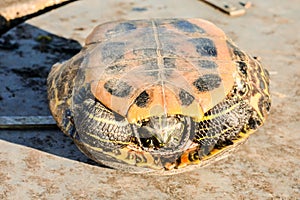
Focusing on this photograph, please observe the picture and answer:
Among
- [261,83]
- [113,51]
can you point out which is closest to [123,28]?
[113,51]

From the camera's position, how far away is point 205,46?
13.6 feet

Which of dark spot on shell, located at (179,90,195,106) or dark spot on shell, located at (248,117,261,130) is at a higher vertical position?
dark spot on shell, located at (179,90,195,106)

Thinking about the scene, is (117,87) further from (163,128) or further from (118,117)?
(163,128)

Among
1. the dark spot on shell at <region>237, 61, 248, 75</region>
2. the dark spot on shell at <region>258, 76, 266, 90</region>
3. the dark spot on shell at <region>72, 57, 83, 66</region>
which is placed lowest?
the dark spot on shell at <region>258, 76, 266, 90</region>

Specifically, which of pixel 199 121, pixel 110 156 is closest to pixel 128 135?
pixel 110 156

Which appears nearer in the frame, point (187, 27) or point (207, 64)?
point (207, 64)

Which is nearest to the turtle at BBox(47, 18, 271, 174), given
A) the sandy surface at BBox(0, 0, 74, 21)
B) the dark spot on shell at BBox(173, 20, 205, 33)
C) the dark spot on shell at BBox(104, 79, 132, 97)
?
the dark spot on shell at BBox(104, 79, 132, 97)

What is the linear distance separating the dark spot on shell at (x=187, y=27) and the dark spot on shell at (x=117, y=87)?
856mm

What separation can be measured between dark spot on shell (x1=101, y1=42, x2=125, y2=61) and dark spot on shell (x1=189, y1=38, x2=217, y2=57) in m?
0.53

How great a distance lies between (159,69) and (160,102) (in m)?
0.34

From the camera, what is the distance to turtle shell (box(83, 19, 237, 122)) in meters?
3.66

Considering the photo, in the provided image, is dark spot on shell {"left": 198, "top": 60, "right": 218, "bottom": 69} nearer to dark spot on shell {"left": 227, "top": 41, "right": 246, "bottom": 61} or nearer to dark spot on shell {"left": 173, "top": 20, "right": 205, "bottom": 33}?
dark spot on shell {"left": 227, "top": 41, "right": 246, "bottom": 61}

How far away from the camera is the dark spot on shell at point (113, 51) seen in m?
4.08

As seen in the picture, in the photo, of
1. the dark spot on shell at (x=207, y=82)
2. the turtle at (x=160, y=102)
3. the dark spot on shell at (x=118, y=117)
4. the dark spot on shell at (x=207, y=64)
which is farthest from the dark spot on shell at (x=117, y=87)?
the dark spot on shell at (x=207, y=64)
